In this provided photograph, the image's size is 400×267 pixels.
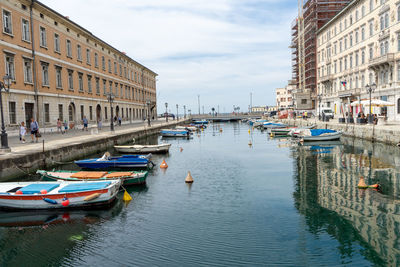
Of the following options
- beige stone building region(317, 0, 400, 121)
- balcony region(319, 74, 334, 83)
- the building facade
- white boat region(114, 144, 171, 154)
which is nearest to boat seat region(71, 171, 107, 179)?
white boat region(114, 144, 171, 154)

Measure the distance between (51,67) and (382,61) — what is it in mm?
41445

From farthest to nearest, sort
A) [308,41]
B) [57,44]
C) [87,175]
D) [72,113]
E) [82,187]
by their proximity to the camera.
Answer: [308,41]
[72,113]
[57,44]
[87,175]
[82,187]

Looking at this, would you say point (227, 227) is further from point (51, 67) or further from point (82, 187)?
point (51, 67)

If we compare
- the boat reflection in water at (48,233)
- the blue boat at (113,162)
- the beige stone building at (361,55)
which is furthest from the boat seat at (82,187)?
the beige stone building at (361,55)

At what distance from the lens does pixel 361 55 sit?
5309 centimetres

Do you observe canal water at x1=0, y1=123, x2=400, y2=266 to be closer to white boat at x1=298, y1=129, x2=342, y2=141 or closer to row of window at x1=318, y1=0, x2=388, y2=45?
white boat at x1=298, y1=129, x2=342, y2=141

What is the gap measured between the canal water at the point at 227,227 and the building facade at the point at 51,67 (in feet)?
64.1

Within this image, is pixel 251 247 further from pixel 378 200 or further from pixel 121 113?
Result: pixel 121 113

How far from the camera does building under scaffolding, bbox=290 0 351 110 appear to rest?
77.2 metres

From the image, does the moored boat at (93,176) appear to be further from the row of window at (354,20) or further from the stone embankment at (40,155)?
the row of window at (354,20)

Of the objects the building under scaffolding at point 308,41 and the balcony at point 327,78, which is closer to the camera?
the balcony at point 327,78

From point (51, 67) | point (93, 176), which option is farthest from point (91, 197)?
point (51, 67)

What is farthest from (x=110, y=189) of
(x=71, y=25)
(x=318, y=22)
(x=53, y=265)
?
(x=318, y=22)

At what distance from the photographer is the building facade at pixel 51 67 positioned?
29500mm
